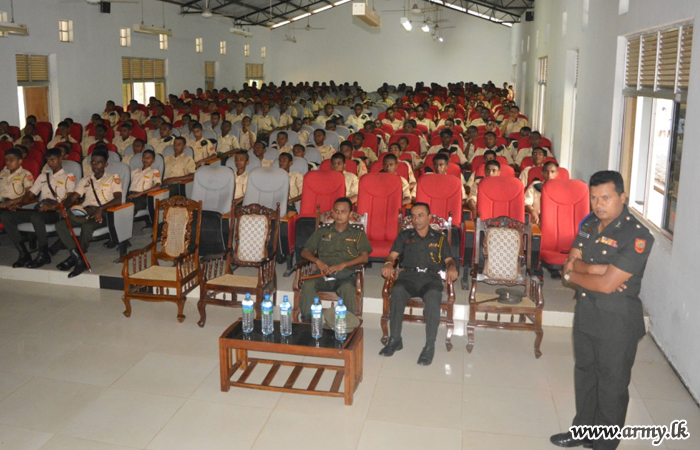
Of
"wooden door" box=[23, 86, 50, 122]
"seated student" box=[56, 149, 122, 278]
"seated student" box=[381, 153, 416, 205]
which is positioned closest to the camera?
"seated student" box=[56, 149, 122, 278]

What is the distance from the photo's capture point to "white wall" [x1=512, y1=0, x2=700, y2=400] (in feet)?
12.4

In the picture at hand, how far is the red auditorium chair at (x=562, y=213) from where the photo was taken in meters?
5.24

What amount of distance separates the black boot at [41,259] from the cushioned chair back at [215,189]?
1.39m

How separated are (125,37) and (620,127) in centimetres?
1175

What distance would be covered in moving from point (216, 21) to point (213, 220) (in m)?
15.4

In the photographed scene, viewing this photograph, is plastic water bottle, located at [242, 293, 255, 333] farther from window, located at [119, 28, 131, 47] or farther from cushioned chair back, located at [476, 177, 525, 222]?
window, located at [119, 28, 131, 47]

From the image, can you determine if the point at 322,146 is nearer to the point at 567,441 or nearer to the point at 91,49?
the point at 567,441

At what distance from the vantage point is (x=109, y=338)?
451 centimetres

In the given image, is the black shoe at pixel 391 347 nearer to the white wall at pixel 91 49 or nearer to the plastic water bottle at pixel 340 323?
the plastic water bottle at pixel 340 323

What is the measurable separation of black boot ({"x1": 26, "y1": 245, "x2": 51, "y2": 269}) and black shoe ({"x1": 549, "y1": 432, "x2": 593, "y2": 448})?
465cm

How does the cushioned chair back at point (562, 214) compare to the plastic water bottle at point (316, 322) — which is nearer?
the plastic water bottle at point (316, 322)

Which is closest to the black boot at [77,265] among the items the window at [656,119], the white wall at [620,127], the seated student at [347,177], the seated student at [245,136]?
the seated student at [347,177]

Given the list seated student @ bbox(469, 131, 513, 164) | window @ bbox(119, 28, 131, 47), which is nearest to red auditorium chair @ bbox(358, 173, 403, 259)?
seated student @ bbox(469, 131, 513, 164)

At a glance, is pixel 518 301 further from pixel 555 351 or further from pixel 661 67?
pixel 661 67
